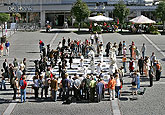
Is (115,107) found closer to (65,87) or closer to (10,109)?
(65,87)

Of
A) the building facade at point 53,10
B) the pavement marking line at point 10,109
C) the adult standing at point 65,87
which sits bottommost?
the pavement marking line at point 10,109

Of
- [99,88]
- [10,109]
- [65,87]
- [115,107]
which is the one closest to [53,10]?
[65,87]

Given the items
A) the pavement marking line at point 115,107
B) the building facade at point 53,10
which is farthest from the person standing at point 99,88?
the building facade at point 53,10

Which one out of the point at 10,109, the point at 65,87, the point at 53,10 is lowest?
the point at 10,109

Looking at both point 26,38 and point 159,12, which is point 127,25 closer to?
point 159,12

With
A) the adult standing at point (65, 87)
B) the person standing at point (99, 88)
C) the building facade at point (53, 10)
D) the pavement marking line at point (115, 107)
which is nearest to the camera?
the pavement marking line at point (115, 107)

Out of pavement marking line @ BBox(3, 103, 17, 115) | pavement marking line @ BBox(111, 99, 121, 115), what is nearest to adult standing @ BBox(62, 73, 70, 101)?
pavement marking line @ BBox(111, 99, 121, 115)

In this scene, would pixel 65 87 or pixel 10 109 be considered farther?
pixel 65 87

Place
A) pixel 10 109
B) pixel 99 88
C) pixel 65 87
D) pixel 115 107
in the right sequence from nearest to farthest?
pixel 10 109
pixel 115 107
pixel 99 88
pixel 65 87

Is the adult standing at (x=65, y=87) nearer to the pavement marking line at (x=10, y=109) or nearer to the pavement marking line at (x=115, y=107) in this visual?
the pavement marking line at (x=115, y=107)

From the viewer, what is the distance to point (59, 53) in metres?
30.7

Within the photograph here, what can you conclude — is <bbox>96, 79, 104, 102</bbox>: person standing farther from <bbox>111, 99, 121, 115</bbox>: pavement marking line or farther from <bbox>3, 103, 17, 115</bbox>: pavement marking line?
<bbox>3, 103, 17, 115</bbox>: pavement marking line

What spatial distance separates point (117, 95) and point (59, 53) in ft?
40.0

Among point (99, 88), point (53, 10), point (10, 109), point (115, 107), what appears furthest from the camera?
point (53, 10)
